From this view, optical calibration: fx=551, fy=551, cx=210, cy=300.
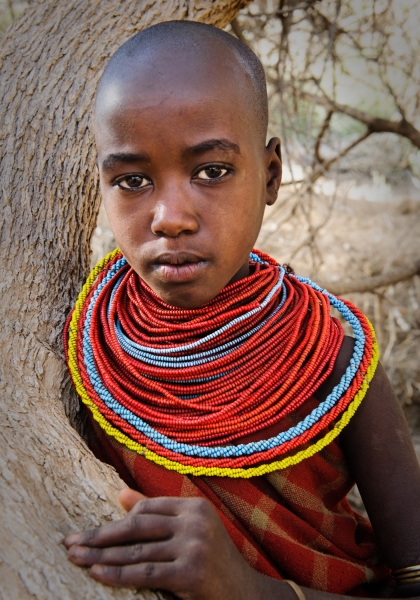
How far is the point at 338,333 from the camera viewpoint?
1562 millimetres

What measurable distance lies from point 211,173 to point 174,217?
6.0 inches

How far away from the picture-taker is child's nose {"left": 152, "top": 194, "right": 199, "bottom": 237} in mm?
1210

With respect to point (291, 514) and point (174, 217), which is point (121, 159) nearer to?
point (174, 217)

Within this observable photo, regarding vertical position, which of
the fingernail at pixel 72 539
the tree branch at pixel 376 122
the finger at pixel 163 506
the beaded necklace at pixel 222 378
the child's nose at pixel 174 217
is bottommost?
the fingernail at pixel 72 539

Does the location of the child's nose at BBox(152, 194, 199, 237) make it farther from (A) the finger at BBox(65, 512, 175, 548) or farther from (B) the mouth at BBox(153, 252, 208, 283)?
(A) the finger at BBox(65, 512, 175, 548)

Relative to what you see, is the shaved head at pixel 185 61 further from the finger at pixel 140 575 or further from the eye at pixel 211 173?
the finger at pixel 140 575

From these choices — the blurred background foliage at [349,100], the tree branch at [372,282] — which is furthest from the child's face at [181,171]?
the tree branch at [372,282]

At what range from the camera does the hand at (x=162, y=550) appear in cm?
95

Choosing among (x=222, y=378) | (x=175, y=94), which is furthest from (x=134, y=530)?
(x=175, y=94)

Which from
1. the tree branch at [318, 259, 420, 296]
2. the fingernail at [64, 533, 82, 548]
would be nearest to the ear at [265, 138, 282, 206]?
the fingernail at [64, 533, 82, 548]

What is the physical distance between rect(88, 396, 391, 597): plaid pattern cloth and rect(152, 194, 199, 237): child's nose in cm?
60

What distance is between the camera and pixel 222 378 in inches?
56.8

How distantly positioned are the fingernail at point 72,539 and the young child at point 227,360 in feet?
1.15

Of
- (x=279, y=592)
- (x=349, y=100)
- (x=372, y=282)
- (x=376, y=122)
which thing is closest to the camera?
(x=279, y=592)
